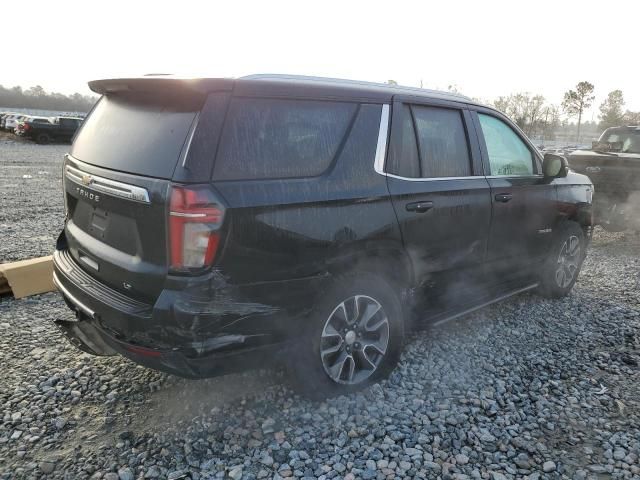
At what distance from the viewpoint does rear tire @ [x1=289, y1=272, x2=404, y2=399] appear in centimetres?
288

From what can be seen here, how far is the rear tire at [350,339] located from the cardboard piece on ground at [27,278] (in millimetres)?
2994

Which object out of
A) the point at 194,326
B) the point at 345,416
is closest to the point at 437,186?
the point at 345,416

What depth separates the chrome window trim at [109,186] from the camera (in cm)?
242

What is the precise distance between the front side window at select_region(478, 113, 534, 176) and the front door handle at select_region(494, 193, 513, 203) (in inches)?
7.3

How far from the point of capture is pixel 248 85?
2.53m

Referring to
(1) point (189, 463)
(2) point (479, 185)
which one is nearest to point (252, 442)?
(1) point (189, 463)

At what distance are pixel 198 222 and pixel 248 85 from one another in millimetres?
770

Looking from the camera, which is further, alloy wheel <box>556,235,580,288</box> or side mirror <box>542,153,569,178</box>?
alloy wheel <box>556,235,580,288</box>

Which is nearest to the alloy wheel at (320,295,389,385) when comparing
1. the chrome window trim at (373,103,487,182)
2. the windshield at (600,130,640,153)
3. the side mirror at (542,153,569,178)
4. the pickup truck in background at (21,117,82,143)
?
the chrome window trim at (373,103,487,182)

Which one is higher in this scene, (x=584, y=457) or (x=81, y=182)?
(x=81, y=182)

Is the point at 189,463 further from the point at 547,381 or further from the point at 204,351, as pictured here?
the point at 547,381

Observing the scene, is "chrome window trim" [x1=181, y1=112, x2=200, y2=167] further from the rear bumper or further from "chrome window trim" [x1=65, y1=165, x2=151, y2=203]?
the rear bumper

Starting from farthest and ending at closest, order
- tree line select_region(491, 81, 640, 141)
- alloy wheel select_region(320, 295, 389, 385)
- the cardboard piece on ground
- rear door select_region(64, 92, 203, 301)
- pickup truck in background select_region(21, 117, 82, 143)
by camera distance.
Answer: tree line select_region(491, 81, 640, 141), pickup truck in background select_region(21, 117, 82, 143), the cardboard piece on ground, alloy wheel select_region(320, 295, 389, 385), rear door select_region(64, 92, 203, 301)

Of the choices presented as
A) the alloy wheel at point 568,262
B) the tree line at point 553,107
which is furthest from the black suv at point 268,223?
the tree line at point 553,107
